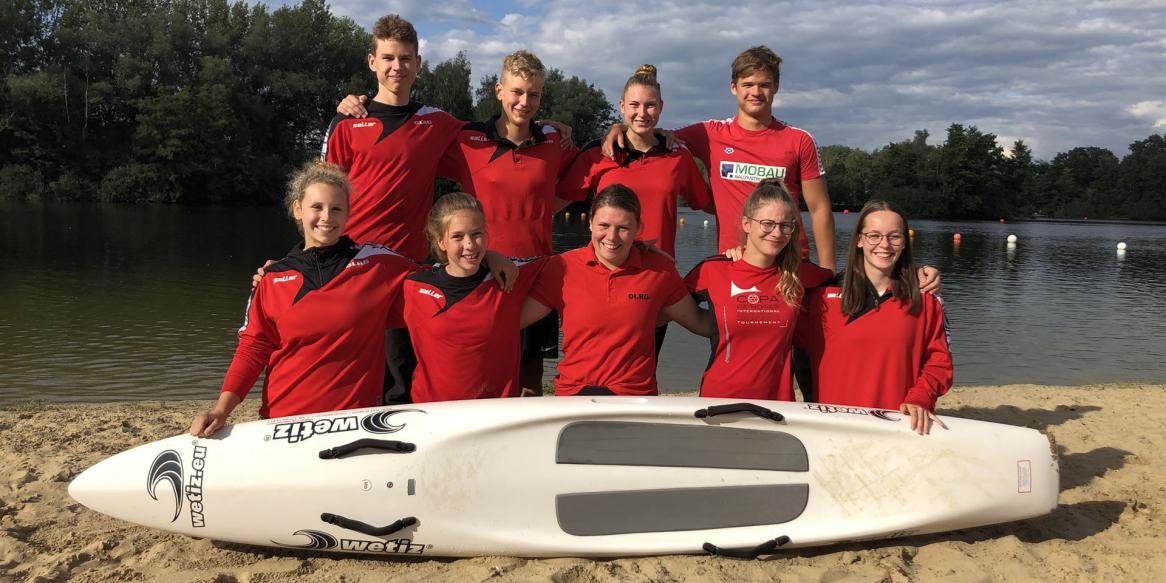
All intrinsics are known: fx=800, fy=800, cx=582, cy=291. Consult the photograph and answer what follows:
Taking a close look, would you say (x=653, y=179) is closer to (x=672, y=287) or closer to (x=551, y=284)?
(x=672, y=287)

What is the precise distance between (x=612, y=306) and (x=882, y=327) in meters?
1.47

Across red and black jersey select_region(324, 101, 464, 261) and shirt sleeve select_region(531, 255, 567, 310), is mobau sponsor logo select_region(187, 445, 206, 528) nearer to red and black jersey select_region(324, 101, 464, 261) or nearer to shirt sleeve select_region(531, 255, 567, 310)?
red and black jersey select_region(324, 101, 464, 261)

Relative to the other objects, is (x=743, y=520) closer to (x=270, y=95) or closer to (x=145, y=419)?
(x=145, y=419)

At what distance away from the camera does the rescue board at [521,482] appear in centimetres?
373

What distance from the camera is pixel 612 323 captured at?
4.11 m

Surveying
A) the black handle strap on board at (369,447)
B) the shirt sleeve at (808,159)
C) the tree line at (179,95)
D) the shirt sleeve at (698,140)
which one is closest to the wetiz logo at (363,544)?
the black handle strap on board at (369,447)

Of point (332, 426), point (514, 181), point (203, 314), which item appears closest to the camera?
point (332, 426)

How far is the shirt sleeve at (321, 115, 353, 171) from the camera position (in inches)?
192

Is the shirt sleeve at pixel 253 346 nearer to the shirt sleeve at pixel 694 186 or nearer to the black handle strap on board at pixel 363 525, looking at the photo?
the black handle strap on board at pixel 363 525

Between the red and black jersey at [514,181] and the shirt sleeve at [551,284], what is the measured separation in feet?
1.53

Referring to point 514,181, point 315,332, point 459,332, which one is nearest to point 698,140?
point 514,181

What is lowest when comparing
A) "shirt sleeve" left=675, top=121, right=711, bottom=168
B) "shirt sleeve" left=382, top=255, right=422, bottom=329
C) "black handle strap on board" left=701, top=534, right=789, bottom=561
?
"black handle strap on board" left=701, top=534, right=789, bottom=561

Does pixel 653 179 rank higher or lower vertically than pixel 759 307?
higher

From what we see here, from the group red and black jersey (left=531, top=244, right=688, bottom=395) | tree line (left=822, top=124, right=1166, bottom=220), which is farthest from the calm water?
tree line (left=822, top=124, right=1166, bottom=220)
